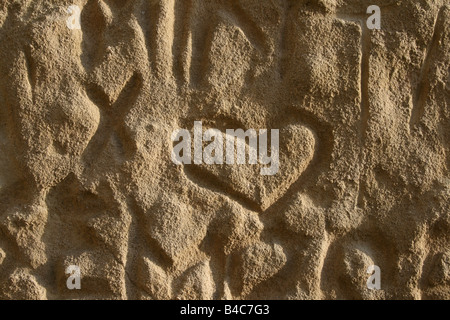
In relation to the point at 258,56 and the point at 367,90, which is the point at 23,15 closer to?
the point at 258,56

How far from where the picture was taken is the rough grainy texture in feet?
3.23

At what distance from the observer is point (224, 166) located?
101 cm

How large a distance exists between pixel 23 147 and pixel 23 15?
9.4 inches

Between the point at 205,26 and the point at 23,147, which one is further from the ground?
the point at 205,26

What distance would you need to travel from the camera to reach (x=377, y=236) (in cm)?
103

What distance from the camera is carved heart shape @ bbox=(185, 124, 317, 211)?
1006mm

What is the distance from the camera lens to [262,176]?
1016 millimetres

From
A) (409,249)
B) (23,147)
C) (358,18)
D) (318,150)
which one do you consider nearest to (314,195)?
(318,150)

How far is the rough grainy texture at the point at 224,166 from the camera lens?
0.98 meters

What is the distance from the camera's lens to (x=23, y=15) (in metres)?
1.01

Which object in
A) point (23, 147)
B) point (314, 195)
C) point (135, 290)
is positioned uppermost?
point (23, 147)

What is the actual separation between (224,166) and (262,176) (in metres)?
0.07

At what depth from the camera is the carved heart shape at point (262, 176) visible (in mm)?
1006

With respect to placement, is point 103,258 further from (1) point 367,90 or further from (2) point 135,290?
(1) point 367,90
